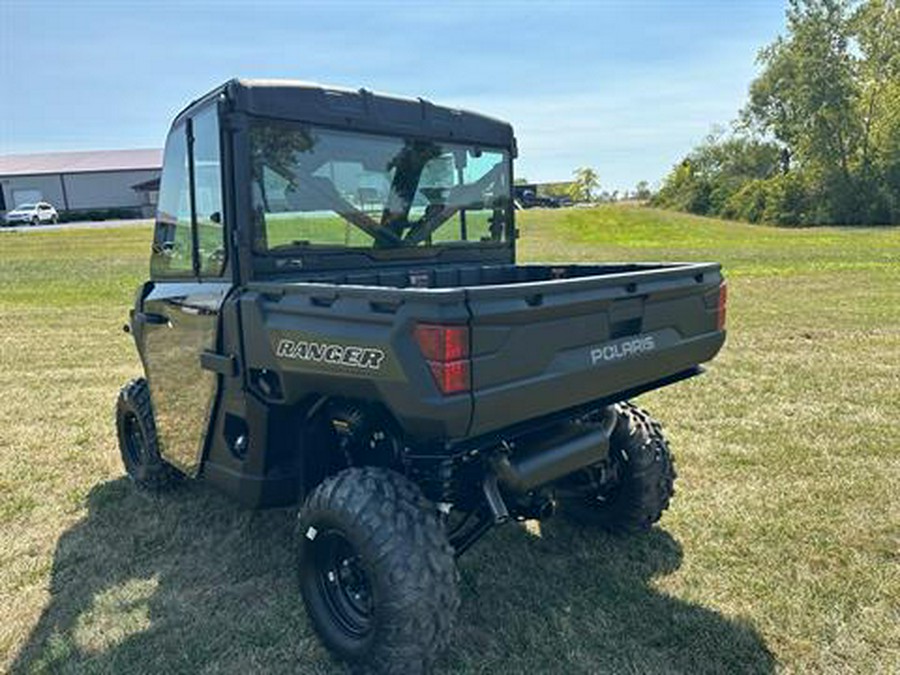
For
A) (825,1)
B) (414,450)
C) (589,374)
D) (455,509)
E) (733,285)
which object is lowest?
(733,285)

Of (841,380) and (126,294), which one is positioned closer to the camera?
(841,380)

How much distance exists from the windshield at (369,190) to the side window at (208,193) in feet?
0.66

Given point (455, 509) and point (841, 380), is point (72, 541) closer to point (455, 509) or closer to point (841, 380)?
point (455, 509)

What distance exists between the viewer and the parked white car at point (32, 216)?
148ft

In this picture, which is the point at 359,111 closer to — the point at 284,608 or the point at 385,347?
the point at 385,347

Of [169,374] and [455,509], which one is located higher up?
[169,374]

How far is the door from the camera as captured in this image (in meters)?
3.15

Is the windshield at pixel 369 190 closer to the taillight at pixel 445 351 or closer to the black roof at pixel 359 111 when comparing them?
the black roof at pixel 359 111

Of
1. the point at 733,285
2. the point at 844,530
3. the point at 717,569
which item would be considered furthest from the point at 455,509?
the point at 733,285

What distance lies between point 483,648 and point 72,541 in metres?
2.35

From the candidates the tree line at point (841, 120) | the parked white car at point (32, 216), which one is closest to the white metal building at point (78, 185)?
the parked white car at point (32, 216)

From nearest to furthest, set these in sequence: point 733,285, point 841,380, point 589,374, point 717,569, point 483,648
Result: point 589,374
point 483,648
point 717,569
point 841,380
point 733,285

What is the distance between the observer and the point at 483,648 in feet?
9.45

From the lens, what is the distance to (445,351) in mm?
2238
